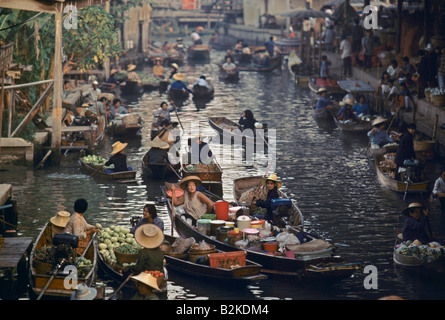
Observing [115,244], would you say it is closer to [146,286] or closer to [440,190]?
[146,286]

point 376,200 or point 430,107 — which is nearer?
point 376,200

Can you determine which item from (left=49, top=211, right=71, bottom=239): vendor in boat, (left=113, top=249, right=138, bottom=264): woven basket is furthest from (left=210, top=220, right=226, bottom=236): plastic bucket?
(left=49, top=211, right=71, bottom=239): vendor in boat

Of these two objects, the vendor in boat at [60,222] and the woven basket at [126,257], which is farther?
the vendor in boat at [60,222]

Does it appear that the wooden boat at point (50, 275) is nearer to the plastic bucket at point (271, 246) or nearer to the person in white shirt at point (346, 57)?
the plastic bucket at point (271, 246)

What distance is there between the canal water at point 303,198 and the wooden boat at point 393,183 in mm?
198

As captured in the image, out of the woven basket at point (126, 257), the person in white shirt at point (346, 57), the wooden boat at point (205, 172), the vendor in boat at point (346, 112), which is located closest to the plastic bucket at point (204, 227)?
the woven basket at point (126, 257)

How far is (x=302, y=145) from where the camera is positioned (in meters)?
25.8

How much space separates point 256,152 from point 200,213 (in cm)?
947

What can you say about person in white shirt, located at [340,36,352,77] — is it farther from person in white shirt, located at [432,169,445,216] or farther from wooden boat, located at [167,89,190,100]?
person in white shirt, located at [432,169,445,216]

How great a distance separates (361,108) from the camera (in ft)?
91.0

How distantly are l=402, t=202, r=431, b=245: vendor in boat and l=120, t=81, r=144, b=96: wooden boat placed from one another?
2488 centimetres

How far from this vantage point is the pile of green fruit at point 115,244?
13172 mm
